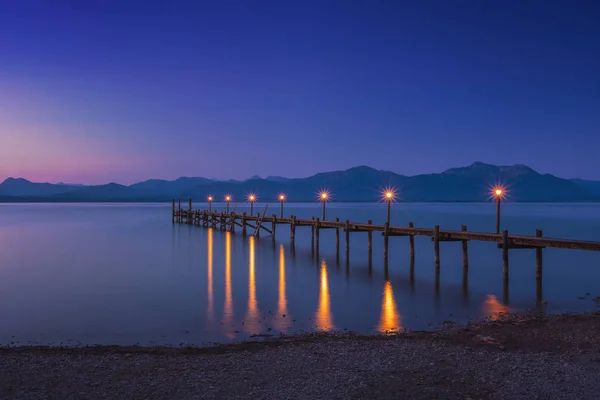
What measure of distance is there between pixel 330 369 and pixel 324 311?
27.6 feet

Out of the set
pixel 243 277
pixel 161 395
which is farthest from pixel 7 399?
pixel 243 277

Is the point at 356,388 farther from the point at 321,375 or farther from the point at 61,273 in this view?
the point at 61,273

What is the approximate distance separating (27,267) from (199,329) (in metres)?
20.4

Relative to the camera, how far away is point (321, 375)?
32.9 feet

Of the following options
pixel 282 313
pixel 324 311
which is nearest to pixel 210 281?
pixel 282 313

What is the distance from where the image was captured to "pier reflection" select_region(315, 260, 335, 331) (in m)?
16.4

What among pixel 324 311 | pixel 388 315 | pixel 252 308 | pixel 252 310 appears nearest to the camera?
pixel 388 315

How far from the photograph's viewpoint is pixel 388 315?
17938mm

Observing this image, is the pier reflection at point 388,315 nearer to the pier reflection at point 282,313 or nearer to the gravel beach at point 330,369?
the gravel beach at point 330,369

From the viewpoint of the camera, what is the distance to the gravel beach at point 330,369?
9.12 meters

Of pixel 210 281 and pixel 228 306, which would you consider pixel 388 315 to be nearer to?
pixel 228 306

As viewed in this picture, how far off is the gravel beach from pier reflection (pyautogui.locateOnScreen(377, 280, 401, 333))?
7.77 ft

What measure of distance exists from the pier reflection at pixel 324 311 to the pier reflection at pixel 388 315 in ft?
5.42

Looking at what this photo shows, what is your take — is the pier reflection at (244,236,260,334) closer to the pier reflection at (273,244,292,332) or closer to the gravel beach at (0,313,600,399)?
the pier reflection at (273,244,292,332)
